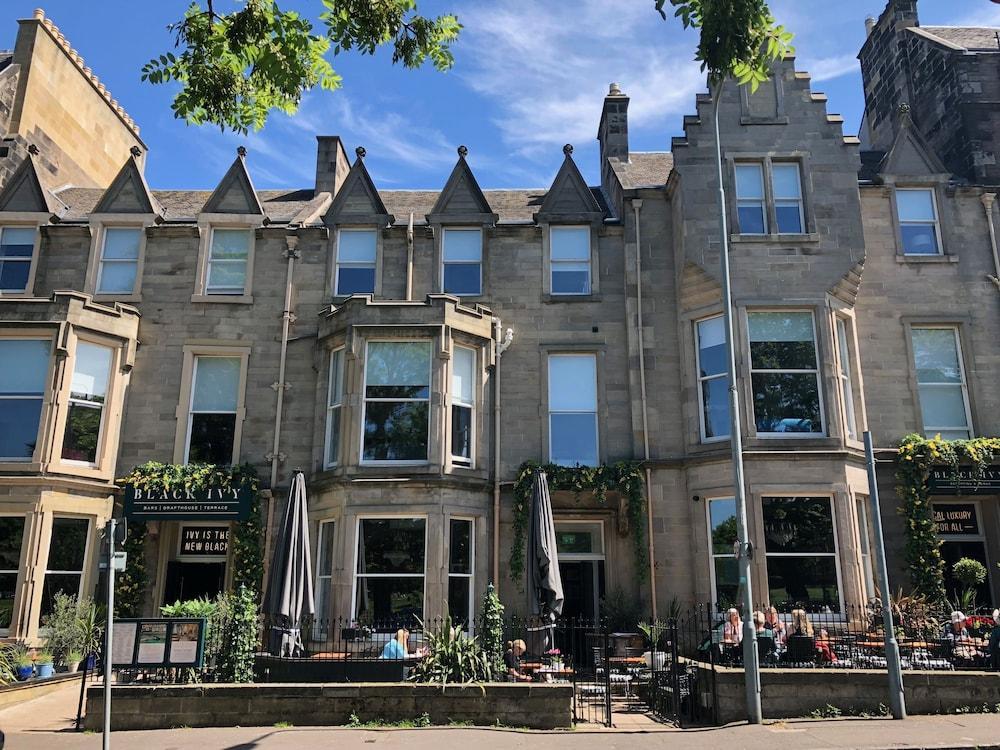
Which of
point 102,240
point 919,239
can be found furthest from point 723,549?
point 102,240

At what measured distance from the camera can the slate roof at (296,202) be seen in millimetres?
22453

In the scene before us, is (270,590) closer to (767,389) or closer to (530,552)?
(530,552)

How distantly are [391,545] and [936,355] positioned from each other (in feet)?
46.1

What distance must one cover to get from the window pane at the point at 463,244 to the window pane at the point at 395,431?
15.3 feet

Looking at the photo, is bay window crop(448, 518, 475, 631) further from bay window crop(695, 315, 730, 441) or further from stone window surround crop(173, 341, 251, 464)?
bay window crop(695, 315, 730, 441)

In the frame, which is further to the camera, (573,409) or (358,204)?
(358,204)

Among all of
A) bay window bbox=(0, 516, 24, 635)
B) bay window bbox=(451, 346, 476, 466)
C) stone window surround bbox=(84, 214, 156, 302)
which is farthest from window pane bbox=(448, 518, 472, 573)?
stone window surround bbox=(84, 214, 156, 302)

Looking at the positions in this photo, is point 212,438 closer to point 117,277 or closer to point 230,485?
point 230,485

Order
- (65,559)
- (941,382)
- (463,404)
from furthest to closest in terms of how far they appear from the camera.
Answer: (941,382) < (463,404) < (65,559)

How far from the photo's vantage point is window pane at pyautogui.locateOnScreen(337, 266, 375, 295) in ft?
69.8

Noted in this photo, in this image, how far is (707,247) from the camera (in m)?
19.4

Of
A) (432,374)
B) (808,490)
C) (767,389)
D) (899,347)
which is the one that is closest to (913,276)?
(899,347)

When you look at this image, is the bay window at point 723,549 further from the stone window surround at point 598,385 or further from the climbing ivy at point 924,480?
the climbing ivy at point 924,480

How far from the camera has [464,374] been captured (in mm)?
19703
